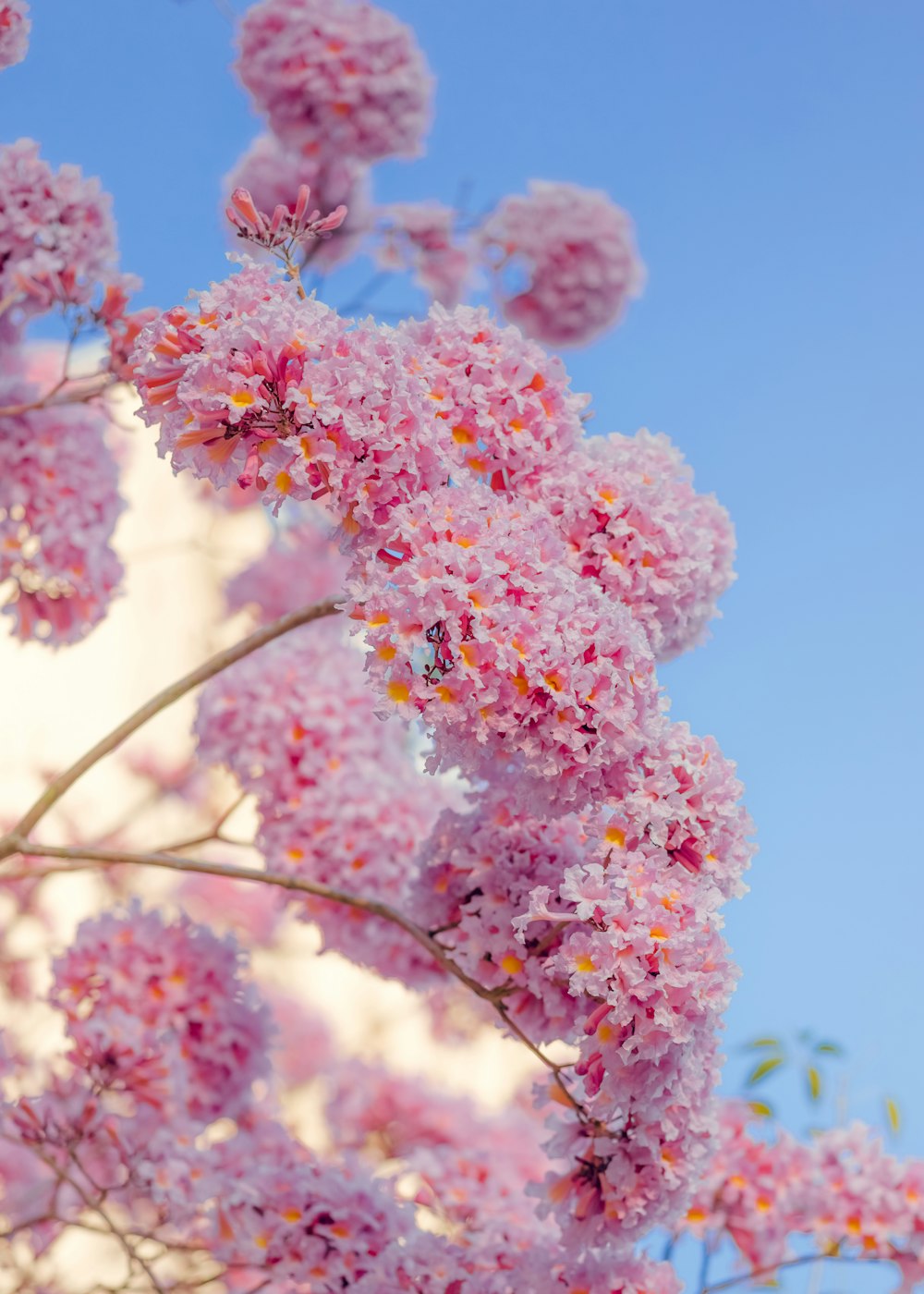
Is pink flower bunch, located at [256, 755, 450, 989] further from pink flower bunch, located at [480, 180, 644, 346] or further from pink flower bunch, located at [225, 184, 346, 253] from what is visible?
pink flower bunch, located at [480, 180, 644, 346]

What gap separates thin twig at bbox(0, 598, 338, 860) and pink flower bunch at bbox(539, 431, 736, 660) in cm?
41

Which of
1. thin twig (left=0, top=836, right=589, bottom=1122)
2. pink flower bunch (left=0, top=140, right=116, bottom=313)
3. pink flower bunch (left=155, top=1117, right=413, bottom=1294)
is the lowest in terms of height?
pink flower bunch (left=155, top=1117, right=413, bottom=1294)

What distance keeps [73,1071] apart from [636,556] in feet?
5.17

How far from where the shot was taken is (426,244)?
3.71 meters

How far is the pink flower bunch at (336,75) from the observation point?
324cm

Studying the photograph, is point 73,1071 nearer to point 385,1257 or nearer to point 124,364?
point 385,1257

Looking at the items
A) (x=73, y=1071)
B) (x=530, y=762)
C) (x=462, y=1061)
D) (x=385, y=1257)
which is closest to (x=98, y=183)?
(x=530, y=762)

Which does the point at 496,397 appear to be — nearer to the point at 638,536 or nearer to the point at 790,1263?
the point at 638,536

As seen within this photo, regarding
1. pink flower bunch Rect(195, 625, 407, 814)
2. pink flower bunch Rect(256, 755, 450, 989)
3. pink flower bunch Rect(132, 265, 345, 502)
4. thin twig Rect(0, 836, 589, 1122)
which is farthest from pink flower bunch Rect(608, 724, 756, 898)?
pink flower bunch Rect(195, 625, 407, 814)

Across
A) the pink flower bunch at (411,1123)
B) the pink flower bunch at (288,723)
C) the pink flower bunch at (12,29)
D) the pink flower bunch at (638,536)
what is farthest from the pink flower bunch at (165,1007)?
the pink flower bunch at (12,29)

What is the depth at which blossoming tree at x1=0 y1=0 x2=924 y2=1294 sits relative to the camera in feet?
5.07

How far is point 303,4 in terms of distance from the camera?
3268 mm

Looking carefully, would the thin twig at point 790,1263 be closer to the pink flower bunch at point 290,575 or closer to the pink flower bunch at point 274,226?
the pink flower bunch at point 274,226

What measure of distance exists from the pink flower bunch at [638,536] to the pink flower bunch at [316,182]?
1.83 metres
